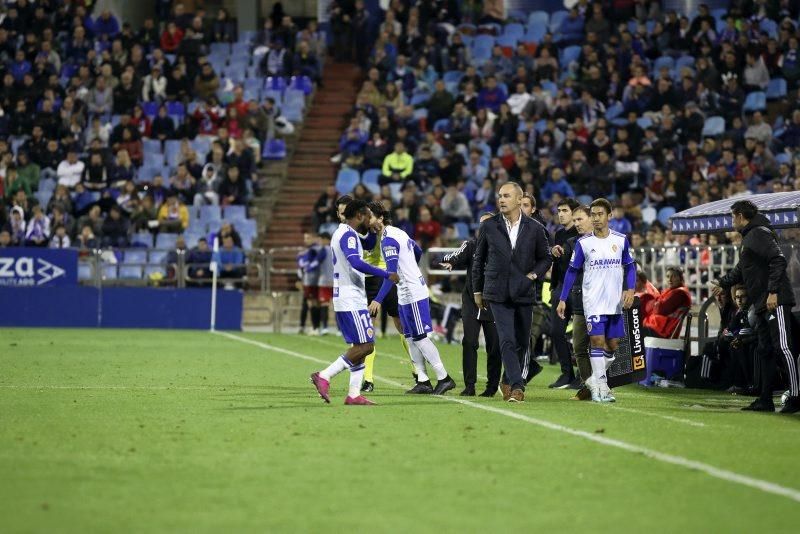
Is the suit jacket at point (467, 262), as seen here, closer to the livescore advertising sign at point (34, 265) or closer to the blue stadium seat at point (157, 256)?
the livescore advertising sign at point (34, 265)

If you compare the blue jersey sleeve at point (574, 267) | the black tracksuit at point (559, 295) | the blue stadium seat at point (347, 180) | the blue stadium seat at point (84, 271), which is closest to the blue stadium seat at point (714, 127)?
the blue stadium seat at point (347, 180)

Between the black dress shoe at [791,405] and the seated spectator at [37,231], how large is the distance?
21824 mm

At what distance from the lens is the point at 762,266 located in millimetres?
13523

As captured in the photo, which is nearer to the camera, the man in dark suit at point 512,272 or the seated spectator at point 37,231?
the man in dark suit at point 512,272

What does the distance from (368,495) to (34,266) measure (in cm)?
2399

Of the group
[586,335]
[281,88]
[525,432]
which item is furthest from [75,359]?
[281,88]

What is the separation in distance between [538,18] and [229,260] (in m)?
12.4

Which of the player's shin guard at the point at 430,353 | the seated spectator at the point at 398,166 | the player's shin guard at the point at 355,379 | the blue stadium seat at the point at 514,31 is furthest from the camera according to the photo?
the blue stadium seat at the point at 514,31

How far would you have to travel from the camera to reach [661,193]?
99.5ft

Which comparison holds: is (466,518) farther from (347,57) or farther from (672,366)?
(347,57)

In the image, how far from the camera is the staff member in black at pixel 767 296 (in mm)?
13273

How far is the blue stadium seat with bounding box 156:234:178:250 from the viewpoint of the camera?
32.4 m

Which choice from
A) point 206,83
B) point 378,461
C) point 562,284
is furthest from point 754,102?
point 378,461

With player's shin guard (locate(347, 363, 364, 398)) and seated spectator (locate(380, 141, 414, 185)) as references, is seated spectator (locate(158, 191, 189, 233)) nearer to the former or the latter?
seated spectator (locate(380, 141, 414, 185))
